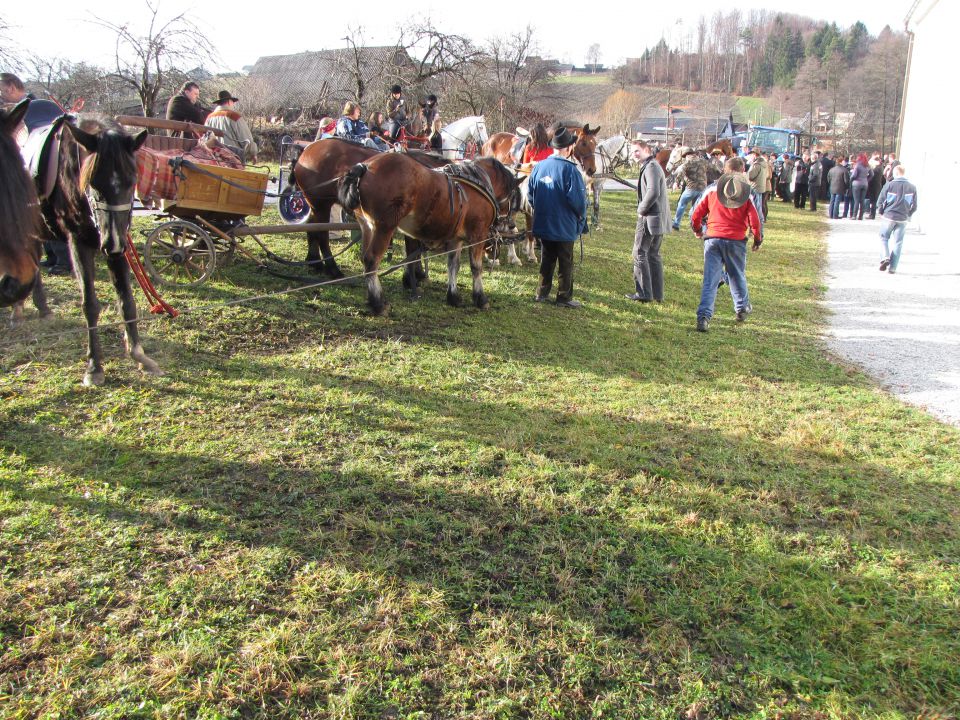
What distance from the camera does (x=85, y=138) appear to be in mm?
4512

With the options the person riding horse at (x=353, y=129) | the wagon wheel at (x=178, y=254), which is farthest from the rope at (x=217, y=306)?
the person riding horse at (x=353, y=129)

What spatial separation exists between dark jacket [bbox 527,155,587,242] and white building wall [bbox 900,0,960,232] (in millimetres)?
12951

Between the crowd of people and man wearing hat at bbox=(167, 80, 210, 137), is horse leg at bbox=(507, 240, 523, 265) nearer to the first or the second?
the crowd of people

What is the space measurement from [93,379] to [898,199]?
13874 mm

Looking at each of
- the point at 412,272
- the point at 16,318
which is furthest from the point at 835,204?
the point at 16,318

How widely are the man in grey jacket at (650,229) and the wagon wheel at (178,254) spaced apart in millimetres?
5369

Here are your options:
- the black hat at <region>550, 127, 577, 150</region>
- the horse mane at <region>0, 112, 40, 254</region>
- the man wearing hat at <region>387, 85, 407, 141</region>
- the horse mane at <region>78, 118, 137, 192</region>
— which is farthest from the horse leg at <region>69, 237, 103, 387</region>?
the man wearing hat at <region>387, 85, 407, 141</region>

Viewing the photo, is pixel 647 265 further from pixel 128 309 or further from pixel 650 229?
pixel 128 309

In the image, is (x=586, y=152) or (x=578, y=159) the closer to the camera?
(x=578, y=159)

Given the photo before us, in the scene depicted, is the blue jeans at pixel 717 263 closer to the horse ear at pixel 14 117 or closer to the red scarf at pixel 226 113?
the red scarf at pixel 226 113

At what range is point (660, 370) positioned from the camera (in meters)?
6.84

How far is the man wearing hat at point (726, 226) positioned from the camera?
7992mm

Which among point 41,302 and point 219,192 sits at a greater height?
point 219,192

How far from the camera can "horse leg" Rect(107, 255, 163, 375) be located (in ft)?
17.0
